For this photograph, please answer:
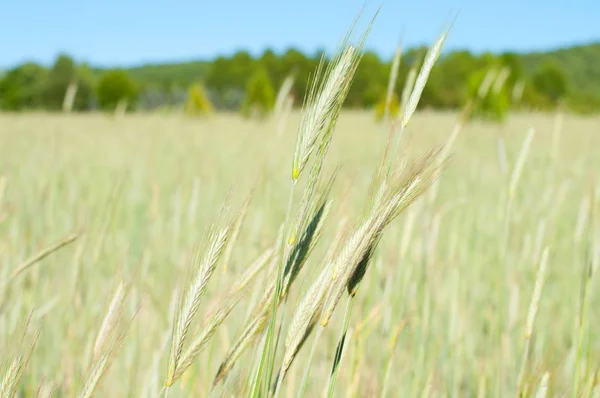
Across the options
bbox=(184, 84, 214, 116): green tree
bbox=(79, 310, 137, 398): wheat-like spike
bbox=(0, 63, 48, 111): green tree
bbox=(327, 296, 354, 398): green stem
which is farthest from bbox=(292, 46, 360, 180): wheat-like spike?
bbox=(0, 63, 48, 111): green tree

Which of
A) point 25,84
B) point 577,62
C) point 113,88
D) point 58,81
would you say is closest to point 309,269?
point 113,88

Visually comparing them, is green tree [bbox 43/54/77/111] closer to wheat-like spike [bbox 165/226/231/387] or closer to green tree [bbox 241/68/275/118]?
green tree [bbox 241/68/275/118]

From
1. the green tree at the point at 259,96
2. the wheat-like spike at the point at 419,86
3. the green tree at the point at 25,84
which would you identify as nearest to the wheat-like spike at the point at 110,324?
the wheat-like spike at the point at 419,86

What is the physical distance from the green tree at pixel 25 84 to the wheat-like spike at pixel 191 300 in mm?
26273

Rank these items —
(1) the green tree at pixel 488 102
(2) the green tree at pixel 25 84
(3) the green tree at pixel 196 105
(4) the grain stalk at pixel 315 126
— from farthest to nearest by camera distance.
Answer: (2) the green tree at pixel 25 84
(3) the green tree at pixel 196 105
(1) the green tree at pixel 488 102
(4) the grain stalk at pixel 315 126

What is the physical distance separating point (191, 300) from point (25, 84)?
108 feet

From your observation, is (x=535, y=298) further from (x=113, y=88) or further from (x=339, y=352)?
(x=113, y=88)

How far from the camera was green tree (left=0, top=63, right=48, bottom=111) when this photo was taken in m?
24.3

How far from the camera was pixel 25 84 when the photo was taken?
28906mm

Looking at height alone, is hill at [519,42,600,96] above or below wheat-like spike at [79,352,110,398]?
above

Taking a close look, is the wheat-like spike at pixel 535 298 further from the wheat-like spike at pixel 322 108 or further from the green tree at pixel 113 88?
the green tree at pixel 113 88

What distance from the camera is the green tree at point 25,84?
2435cm

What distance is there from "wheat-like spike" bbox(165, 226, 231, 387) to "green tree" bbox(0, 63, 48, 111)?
26.3m

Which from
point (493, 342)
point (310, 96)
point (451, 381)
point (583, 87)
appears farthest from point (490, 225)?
point (583, 87)
